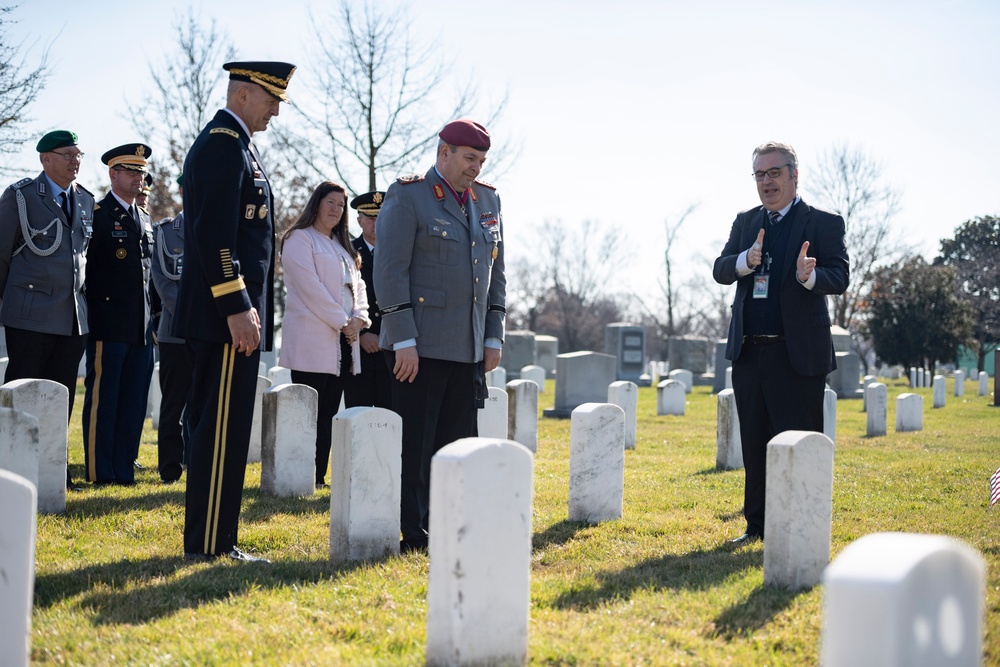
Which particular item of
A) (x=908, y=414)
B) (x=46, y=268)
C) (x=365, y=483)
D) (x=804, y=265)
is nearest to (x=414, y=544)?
(x=365, y=483)

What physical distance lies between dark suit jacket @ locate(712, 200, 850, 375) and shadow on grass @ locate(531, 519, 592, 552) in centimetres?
140

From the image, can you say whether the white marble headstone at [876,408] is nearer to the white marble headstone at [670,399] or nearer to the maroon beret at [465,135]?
the white marble headstone at [670,399]

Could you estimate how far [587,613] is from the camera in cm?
405

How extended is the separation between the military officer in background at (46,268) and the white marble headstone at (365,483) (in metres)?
2.54

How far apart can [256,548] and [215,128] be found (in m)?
2.18

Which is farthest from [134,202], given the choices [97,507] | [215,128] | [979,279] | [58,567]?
[979,279]

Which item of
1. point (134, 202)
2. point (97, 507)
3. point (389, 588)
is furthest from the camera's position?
point (134, 202)

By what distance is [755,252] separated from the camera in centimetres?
569

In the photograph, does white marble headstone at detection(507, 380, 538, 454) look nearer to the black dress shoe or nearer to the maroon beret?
the black dress shoe

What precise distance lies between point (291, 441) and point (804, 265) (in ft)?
12.2

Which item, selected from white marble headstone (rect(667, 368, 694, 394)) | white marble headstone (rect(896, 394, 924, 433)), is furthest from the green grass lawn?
white marble headstone (rect(667, 368, 694, 394))

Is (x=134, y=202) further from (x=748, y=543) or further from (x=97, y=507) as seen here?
(x=748, y=543)

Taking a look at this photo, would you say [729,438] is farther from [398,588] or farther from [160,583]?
[160,583]

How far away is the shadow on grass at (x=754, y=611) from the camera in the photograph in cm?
385
